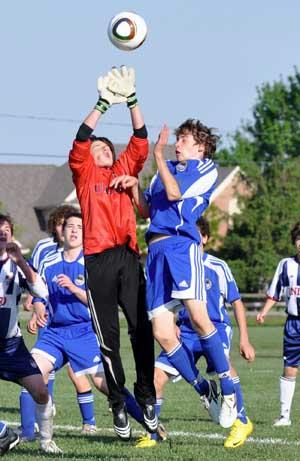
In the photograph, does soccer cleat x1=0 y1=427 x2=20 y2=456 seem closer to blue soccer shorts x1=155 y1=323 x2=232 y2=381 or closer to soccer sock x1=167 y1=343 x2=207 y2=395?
soccer sock x1=167 y1=343 x2=207 y2=395

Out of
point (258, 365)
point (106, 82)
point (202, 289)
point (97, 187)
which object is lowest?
point (258, 365)

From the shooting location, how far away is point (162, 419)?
1240 centimetres

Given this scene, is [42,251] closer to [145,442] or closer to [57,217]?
[57,217]

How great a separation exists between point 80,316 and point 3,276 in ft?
6.21

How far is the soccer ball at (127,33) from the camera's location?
861 cm

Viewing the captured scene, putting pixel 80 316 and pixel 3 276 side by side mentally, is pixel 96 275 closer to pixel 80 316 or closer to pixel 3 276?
pixel 3 276

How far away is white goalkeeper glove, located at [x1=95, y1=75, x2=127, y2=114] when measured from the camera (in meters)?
8.61

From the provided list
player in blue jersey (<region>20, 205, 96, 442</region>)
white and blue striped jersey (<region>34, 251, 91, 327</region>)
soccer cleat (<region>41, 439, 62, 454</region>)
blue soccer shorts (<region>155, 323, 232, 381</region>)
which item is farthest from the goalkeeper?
blue soccer shorts (<region>155, 323, 232, 381</region>)

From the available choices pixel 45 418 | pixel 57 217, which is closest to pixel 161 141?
pixel 45 418

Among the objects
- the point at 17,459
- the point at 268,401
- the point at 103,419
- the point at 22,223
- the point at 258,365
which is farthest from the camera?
the point at 22,223

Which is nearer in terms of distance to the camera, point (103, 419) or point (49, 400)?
point (49, 400)

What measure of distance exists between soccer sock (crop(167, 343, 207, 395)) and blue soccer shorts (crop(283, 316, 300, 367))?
367 cm

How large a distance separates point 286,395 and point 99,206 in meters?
4.59

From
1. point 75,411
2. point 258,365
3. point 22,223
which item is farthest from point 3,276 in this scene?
point 22,223
